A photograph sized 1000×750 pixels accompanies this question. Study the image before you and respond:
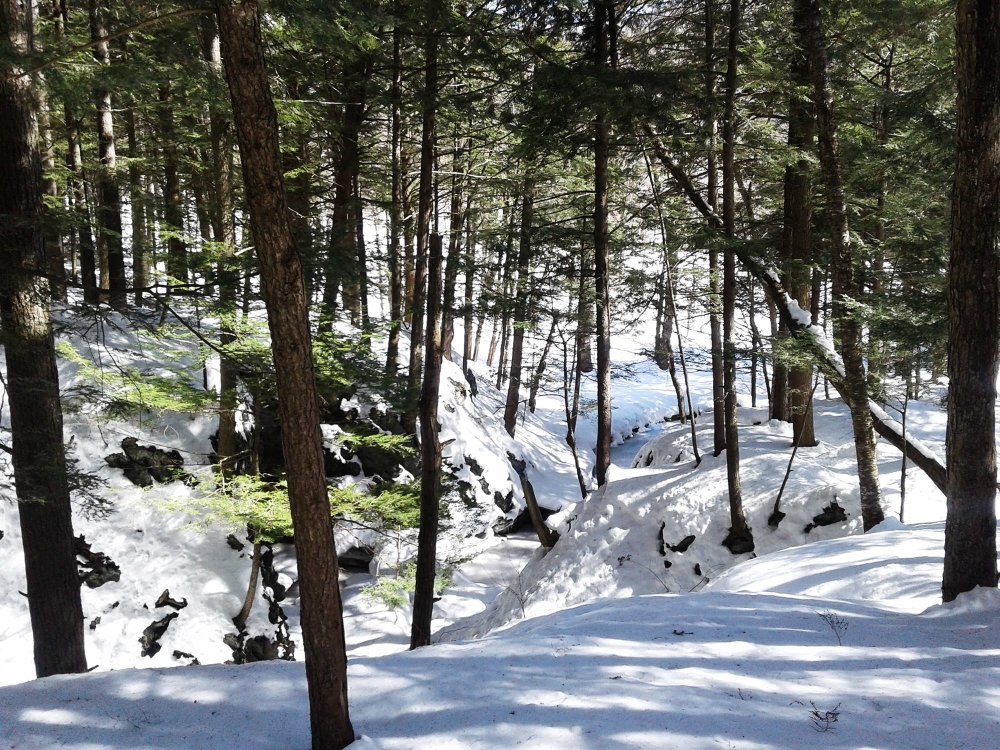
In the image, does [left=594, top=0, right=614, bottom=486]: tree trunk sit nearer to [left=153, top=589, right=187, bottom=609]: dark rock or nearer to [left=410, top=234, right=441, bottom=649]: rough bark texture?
[left=410, top=234, right=441, bottom=649]: rough bark texture

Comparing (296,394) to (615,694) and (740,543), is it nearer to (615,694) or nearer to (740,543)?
(615,694)

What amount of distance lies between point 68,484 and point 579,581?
7909 millimetres

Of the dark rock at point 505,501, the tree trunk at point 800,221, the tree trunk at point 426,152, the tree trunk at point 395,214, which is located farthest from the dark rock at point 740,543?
the dark rock at point 505,501

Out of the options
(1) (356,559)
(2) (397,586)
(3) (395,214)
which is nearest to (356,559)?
(1) (356,559)

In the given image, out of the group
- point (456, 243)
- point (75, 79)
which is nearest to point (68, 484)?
point (75, 79)

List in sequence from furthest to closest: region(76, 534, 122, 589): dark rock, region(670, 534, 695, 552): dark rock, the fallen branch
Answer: region(670, 534, 695, 552): dark rock → region(76, 534, 122, 589): dark rock → the fallen branch

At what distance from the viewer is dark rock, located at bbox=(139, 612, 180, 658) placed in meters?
8.72

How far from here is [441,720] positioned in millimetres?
3520

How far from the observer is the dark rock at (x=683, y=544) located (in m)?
10.5

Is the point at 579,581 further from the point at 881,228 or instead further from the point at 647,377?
the point at 647,377

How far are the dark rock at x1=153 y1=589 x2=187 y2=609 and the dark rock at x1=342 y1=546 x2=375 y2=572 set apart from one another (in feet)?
12.3

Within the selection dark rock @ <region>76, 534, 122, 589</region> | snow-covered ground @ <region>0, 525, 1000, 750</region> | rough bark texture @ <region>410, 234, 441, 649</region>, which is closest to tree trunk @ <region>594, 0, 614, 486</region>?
rough bark texture @ <region>410, 234, 441, 649</region>

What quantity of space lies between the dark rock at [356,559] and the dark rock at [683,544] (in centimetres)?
609

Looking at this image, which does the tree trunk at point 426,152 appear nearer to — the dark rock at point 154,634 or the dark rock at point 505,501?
the dark rock at point 154,634
